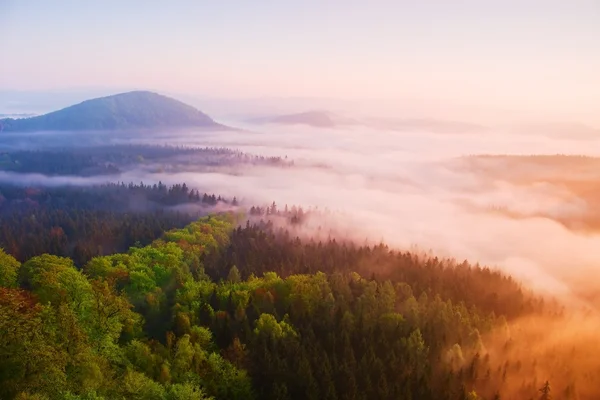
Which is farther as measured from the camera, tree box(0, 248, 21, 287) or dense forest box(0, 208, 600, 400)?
tree box(0, 248, 21, 287)

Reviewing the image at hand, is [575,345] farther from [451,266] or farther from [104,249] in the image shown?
[104,249]

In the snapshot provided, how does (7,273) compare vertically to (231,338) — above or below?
above

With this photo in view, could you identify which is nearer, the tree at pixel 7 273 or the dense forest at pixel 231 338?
the dense forest at pixel 231 338

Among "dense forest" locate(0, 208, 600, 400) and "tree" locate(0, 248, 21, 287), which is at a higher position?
"tree" locate(0, 248, 21, 287)

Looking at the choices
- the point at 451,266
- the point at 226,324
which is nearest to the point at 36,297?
the point at 226,324

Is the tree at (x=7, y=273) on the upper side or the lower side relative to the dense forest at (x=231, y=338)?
upper

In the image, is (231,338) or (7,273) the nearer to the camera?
(7,273)

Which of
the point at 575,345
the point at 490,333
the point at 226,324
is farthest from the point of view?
the point at 575,345

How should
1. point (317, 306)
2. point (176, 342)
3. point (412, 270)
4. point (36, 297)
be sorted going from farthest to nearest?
point (412, 270) < point (317, 306) < point (176, 342) < point (36, 297)
